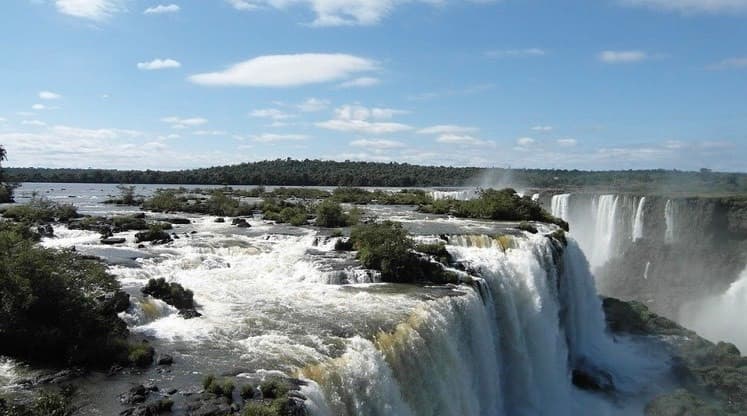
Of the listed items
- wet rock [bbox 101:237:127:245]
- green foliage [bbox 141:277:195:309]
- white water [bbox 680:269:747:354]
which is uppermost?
wet rock [bbox 101:237:127:245]

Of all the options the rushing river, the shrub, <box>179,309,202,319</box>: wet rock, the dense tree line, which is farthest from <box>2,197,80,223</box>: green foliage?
the dense tree line

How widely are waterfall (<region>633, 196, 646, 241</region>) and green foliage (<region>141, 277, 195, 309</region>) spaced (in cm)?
3775

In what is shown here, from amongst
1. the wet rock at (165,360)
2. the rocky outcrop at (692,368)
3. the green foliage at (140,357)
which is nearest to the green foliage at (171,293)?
the green foliage at (140,357)

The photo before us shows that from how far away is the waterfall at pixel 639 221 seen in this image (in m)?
43.5

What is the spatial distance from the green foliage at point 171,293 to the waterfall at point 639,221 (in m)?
37.8

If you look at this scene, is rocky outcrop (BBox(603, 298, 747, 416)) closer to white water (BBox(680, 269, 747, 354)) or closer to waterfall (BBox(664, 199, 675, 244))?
white water (BBox(680, 269, 747, 354))

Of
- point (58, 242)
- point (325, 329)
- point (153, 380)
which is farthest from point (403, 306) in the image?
point (58, 242)

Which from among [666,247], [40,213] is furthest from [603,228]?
[40,213]

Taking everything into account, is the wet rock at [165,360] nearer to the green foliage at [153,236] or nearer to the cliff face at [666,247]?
the green foliage at [153,236]

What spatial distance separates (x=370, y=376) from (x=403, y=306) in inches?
188

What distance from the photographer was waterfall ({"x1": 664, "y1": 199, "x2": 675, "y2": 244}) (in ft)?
138

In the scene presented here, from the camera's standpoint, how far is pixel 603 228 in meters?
45.9

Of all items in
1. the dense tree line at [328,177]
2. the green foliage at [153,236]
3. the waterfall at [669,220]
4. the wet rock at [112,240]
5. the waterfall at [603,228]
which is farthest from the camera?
the dense tree line at [328,177]

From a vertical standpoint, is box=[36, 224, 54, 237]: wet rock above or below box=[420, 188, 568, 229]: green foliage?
below
